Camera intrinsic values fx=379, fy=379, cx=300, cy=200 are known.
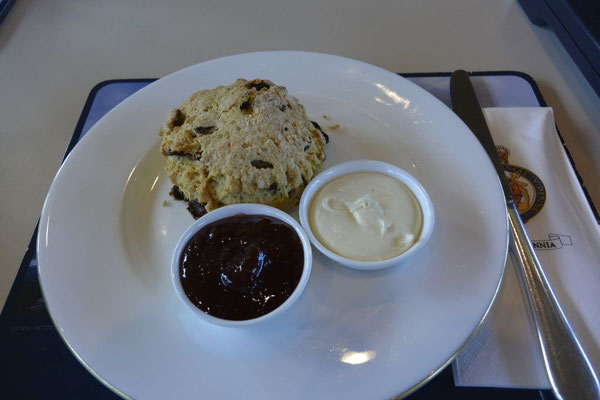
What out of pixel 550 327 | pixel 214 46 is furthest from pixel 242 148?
pixel 214 46

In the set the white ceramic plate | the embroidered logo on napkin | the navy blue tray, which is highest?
the embroidered logo on napkin

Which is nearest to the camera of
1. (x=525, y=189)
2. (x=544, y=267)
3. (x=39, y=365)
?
(x=39, y=365)

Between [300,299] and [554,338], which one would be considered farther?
[300,299]

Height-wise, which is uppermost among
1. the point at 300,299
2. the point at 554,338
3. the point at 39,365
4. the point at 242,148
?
the point at 242,148

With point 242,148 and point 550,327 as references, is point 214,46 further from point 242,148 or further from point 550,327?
point 550,327

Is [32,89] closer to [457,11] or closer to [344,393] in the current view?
[344,393]

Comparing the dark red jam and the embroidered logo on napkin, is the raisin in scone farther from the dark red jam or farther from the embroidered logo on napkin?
the embroidered logo on napkin

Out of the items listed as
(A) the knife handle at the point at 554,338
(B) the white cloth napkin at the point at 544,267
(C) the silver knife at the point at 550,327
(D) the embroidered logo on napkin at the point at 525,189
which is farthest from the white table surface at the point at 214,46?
(A) the knife handle at the point at 554,338

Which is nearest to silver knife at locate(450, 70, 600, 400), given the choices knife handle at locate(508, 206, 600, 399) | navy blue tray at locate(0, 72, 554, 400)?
knife handle at locate(508, 206, 600, 399)
